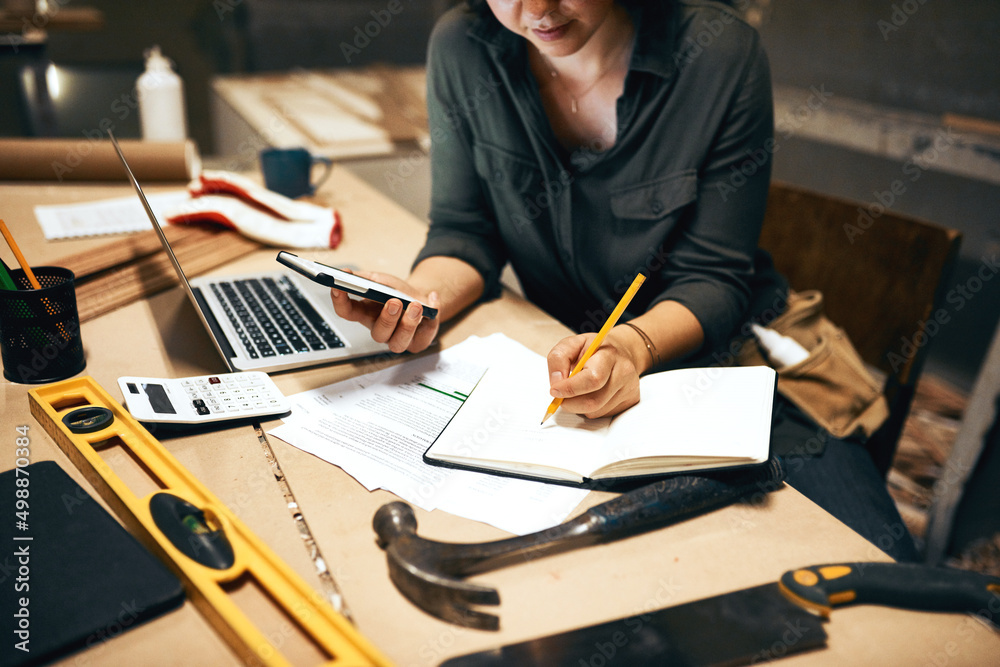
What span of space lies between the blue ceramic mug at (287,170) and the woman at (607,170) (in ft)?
1.46

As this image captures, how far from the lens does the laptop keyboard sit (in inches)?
37.4

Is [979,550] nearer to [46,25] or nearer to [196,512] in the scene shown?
[196,512]

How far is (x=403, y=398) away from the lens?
0.86 m

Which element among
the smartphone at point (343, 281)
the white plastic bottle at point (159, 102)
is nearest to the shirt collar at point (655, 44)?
the smartphone at point (343, 281)

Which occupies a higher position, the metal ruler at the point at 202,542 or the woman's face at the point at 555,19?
the woman's face at the point at 555,19

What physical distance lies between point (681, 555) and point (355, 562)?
300 mm

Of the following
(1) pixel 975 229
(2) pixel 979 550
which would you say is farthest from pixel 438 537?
(1) pixel 975 229

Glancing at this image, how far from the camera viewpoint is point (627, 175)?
113 cm

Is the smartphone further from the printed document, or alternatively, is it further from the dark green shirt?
the dark green shirt

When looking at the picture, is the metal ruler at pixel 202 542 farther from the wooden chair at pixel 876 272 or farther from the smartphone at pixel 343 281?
the wooden chair at pixel 876 272

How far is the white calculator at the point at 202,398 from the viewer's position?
0.76 metres
